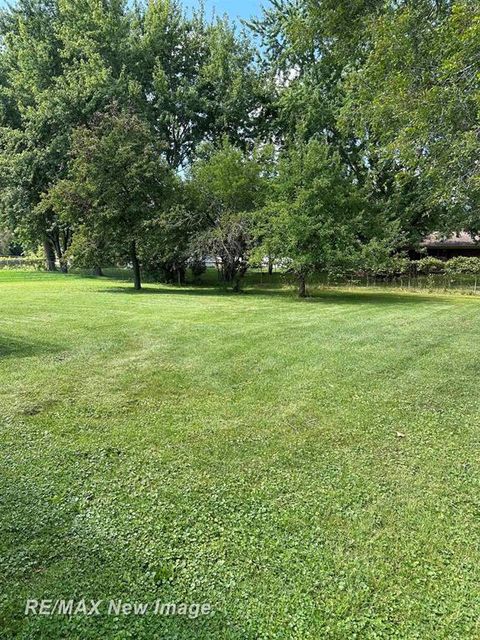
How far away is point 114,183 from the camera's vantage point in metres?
14.4

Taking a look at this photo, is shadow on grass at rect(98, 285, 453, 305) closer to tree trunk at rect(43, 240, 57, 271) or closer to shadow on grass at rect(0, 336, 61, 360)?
shadow on grass at rect(0, 336, 61, 360)

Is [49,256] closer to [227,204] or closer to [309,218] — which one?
[227,204]

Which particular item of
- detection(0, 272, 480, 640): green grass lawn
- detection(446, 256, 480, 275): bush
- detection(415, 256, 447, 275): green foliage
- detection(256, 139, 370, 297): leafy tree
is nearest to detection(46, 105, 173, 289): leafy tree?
detection(256, 139, 370, 297): leafy tree

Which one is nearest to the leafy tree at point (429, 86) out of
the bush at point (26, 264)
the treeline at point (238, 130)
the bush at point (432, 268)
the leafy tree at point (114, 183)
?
the treeline at point (238, 130)

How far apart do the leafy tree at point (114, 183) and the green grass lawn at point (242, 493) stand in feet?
34.0

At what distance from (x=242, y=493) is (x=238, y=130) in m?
24.4

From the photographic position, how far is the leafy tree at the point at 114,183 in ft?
46.6

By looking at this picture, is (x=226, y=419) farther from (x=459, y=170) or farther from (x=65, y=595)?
(x=459, y=170)

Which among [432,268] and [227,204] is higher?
[227,204]

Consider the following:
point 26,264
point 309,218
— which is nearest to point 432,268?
point 309,218

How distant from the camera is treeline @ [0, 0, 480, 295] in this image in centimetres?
655

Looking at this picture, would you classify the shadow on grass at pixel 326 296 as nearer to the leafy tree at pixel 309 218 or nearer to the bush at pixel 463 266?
the leafy tree at pixel 309 218

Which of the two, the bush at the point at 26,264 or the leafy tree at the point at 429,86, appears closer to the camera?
the leafy tree at the point at 429,86

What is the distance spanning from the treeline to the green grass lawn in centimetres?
409
